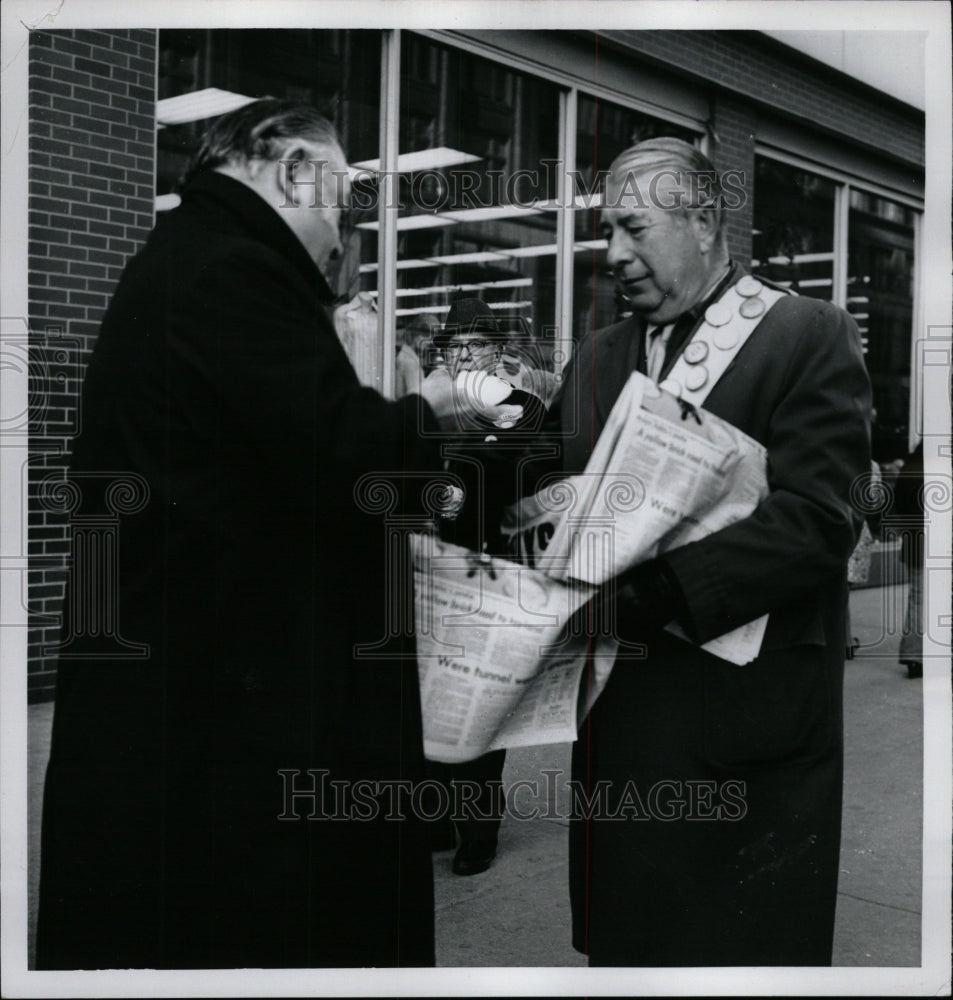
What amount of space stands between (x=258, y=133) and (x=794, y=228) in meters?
1.72

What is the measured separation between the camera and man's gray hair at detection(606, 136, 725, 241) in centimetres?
278

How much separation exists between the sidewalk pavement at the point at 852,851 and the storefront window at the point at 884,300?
496 mm

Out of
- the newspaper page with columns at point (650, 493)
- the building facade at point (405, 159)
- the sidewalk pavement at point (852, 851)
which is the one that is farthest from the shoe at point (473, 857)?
the building facade at point (405, 159)

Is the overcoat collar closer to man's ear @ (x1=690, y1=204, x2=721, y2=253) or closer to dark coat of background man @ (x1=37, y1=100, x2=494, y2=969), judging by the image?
dark coat of background man @ (x1=37, y1=100, x2=494, y2=969)

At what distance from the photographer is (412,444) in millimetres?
2676

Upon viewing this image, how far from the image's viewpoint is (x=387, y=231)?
9.06 feet

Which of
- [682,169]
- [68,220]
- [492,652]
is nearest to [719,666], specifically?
[492,652]

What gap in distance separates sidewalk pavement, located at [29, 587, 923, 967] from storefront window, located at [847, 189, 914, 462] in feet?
1.63

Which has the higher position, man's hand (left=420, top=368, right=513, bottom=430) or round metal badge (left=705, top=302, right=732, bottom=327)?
round metal badge (left=705, top=302, right=732, bottom=327)

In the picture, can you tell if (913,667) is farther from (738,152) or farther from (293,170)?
(293,170)

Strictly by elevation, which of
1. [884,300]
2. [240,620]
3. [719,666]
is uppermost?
[884,300]

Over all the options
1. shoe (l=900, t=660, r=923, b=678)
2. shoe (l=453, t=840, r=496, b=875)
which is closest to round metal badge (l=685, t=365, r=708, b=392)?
shoe (l=900, t=660, r=923, b=678)

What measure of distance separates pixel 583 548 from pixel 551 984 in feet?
3.91

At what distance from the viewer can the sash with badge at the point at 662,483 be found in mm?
2562
